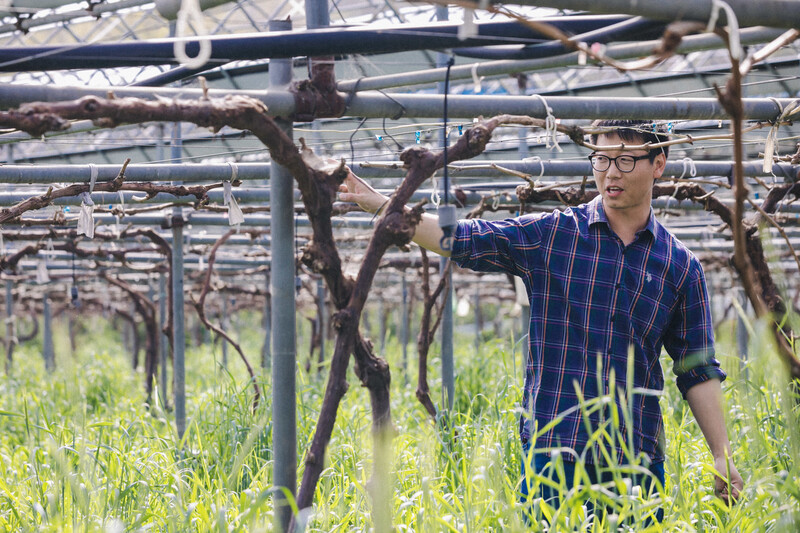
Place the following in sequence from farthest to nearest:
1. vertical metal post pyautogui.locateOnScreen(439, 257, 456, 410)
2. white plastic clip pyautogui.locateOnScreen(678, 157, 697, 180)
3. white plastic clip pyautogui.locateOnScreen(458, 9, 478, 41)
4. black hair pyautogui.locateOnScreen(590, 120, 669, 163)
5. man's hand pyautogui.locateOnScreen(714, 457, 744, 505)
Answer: vertical metal post pyautogui.locateOnScreen(439, 257, 456, 410) → white plastic clip pyautogui.locateOnScreen(678, 157, 697, 180) → black hair pyautogui.locateOnScreen(590, 120, 669, 163) → man's hand pyautogui.locateOnScreen(714, 457, 744, 505) → white plastic clip pyautogui.locateOnScreen(458, 9, 478, 41)

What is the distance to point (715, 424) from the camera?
2359 millimetres

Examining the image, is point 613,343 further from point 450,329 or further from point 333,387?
point 450,329

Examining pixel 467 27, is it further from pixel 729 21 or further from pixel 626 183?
pixel 626 183

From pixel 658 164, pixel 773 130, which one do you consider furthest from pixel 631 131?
pixel 773 130

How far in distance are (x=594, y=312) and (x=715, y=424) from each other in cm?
50

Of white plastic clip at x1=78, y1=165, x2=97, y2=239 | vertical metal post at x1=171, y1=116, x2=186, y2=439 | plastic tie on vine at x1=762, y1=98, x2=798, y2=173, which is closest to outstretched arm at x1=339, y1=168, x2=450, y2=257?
plastic tie on vine at x1=762, y1=98, x2=798, y2=173

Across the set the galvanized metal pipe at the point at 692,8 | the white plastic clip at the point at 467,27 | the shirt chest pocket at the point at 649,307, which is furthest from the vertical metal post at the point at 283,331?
the shirt chest pocket at the point at 649,307

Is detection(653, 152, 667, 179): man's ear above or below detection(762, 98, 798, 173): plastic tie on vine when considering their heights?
below

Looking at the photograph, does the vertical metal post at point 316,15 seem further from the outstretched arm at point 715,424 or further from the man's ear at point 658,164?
the outstretched arm at point 715,424

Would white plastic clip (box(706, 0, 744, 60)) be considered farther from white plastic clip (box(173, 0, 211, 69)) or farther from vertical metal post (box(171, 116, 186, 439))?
vertical metal post (box(171, 116, 186, 439))

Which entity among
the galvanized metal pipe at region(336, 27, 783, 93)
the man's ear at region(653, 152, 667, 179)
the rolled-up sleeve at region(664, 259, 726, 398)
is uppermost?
the galvanized metal pipe at region(336, 27, 783, 93)

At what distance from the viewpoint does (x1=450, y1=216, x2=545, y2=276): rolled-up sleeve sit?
2.29 meters

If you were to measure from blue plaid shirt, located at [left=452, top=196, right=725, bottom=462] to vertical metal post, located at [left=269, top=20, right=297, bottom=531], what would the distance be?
0.58 meters

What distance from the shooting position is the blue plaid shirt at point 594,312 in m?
2.34
